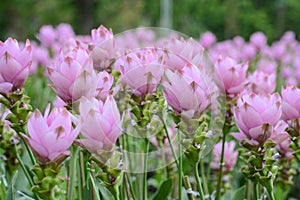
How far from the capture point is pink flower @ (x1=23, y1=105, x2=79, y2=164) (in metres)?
0.78

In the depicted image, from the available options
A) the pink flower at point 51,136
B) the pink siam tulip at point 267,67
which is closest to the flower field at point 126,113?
the pink flower at point 51,136

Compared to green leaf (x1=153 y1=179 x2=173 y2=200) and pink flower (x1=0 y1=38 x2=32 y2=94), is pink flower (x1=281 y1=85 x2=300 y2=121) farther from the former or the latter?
pink flower (x1=0 y1=38 x2=32 y2=94)

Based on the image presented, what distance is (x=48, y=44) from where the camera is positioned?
3.08 metres

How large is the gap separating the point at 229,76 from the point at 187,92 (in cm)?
29

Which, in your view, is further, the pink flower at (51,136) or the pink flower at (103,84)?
the pink flower at (103,84)

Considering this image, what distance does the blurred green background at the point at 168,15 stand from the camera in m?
12.4

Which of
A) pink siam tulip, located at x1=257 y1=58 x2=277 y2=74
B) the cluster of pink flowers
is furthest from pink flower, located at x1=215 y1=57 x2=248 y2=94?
pink siam tulip, located at x1=257 y1=58 x2=277 y2=74

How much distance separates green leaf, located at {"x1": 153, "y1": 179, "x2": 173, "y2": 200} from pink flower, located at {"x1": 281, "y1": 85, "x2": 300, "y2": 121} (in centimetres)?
37

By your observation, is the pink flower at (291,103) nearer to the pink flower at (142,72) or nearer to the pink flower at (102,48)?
the pink flower at (142,72)

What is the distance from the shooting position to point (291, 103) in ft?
3.41

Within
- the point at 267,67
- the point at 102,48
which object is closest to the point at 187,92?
the point at 102,48

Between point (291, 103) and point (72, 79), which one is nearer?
point (72, 79)

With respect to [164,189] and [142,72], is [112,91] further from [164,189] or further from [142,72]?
[164,189]

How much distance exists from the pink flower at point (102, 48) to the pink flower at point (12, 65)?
0.76 feet
